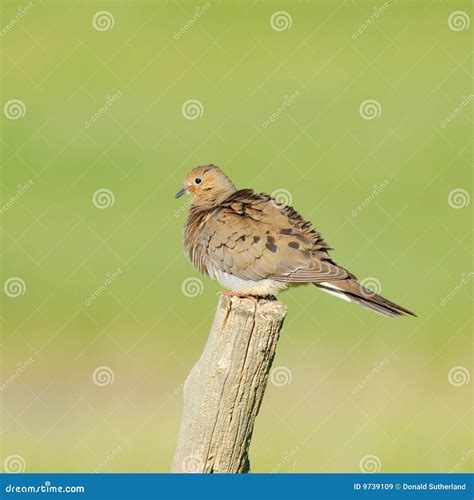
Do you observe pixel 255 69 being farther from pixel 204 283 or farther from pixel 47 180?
pixel 204 283

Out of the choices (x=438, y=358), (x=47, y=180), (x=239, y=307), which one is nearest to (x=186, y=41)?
(x=47, y=180)

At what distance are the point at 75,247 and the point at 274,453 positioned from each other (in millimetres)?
Answer: 7109

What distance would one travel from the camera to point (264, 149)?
1872 centimetres

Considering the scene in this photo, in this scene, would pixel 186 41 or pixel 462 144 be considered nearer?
pixel 462 144
